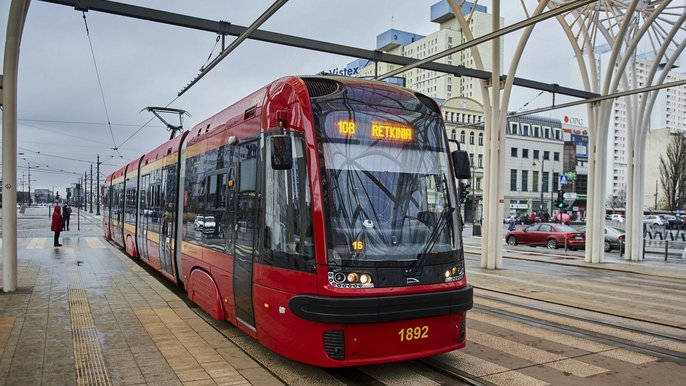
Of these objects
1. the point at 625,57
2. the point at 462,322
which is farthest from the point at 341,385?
the point at 625,57

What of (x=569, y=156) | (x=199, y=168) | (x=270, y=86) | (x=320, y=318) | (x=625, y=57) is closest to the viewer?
(x=320, y=318)

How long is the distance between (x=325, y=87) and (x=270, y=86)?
84cm

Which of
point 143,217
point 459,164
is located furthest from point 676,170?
point 459,164

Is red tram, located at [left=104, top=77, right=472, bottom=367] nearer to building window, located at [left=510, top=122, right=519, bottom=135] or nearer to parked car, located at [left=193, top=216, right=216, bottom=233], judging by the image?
parked car, located at [left=193, top=216, right=216, bottom=233]

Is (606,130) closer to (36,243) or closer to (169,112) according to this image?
(169,112)

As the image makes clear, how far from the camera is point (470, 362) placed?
6426 millimetres

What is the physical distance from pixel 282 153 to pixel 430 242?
1828mm

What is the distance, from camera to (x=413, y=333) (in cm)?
561

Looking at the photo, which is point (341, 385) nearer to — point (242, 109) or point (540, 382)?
point (540, 382)

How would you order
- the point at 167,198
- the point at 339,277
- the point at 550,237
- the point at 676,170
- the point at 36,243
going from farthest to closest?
1. the point at 676,170
2. the point at 550,237
3. the point at 36,243
4. the point at 167,198
5. the point at 339,277

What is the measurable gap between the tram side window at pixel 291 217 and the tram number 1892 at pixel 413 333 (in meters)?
1.15

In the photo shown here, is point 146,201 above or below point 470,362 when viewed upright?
above

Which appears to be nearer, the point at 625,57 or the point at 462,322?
the point at 462,322

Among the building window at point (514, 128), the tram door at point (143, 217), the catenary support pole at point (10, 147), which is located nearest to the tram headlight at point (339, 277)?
the catenary support pole at point (10, 147)
